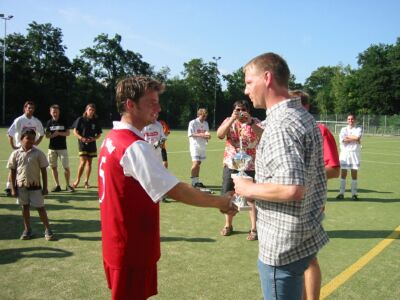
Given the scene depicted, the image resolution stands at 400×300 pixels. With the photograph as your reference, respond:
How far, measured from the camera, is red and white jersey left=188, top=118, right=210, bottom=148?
1159 centimetres

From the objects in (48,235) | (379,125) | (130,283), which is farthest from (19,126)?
(379,125)

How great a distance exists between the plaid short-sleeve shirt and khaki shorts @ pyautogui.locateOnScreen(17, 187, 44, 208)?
4760 millimetres

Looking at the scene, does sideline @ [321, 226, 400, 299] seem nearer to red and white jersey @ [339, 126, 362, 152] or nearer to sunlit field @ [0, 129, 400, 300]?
sunlit field @ [0, 129, 400, 300]

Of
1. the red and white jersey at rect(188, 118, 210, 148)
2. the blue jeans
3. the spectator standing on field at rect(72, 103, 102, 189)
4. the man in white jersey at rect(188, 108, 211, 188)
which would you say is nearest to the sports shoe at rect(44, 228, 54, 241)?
the spectator standing on field at rect(72, 103, 102, 189)

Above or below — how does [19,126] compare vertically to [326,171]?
above

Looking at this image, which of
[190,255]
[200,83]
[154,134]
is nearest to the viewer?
[190,255]

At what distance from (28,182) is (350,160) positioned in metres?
8.34

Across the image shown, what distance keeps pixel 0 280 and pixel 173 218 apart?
11.8 ft

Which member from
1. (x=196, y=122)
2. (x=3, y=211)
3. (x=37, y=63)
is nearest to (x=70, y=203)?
(x=3, y=211)

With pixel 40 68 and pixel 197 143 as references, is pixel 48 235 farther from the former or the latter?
pixel 40 68

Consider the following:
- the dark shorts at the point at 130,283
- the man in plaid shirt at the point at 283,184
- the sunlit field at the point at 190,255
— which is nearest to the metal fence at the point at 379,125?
the sunlit field at the point at 190,255

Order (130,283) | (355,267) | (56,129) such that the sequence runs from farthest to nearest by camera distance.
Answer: (56,129), (355,267), (130,283)

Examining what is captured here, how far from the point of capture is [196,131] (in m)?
11.9

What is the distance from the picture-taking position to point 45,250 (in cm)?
568
